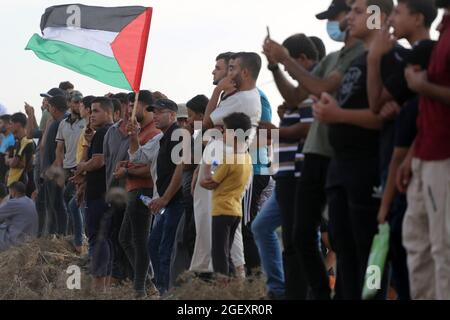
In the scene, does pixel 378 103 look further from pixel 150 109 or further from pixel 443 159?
pixel 150 109

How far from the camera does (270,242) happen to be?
852 cm

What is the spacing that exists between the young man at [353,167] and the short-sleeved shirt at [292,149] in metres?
0.85

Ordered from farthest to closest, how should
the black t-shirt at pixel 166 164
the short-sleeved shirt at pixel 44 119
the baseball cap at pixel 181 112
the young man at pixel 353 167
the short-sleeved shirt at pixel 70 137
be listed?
the short-sleeved shirt at pixel 44 119
the short-sleeved shirt at pixel 70 137
the baseball cap at pixel 181 112
the black t-shirt at pixel 166 164
the young man at pixel 353 167

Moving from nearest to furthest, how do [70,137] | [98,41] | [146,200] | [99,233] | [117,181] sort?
[146,200], [117,181], [99,233], [98,41], [70,137]

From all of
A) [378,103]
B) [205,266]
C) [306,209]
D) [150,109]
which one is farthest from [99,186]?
[378,103]

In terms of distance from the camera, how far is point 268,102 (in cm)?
991

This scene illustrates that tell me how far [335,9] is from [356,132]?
122cm

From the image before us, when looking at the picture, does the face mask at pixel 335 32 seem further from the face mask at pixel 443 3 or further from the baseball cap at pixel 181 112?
the baseball cap at pixel 181 112

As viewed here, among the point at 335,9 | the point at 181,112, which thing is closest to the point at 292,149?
the point at 335,9

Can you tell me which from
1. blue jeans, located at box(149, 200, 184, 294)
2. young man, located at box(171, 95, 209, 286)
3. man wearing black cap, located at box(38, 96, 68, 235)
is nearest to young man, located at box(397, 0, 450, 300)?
young man, located at box(171, 95, 209, 286)

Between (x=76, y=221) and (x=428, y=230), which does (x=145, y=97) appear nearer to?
(x=76, y=221)

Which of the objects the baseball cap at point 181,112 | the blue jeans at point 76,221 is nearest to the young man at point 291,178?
the baseball cap at point 181,112

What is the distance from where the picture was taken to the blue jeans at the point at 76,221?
13.7 m
